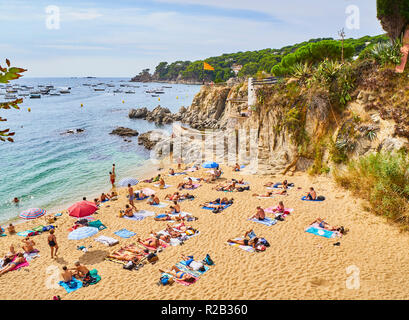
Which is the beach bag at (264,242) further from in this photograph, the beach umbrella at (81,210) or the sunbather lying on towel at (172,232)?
the beach umbrella at (81,210)

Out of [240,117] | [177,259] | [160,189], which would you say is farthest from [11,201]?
[240,117]

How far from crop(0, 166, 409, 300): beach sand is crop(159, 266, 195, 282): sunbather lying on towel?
0.24m

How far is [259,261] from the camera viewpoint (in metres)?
10.6

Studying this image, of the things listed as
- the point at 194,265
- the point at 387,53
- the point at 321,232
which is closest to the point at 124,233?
the point at 194,265

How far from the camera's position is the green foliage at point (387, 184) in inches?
464

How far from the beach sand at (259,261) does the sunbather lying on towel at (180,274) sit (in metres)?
0.24

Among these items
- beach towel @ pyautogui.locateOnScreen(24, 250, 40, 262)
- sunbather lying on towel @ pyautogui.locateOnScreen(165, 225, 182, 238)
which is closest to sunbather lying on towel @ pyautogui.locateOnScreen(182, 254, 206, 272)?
sunbather lying on towel @ pyautogui.locateOnScreen(165, 225, 182, 238)

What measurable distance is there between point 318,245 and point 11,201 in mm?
21178

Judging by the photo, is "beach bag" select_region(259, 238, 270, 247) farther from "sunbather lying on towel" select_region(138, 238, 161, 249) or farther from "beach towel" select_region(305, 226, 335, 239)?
"sunbather lying on towel" select_region(138, 238, 161, 249)

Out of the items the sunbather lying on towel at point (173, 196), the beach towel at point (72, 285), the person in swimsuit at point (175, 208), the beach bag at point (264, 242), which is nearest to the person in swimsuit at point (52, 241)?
the beach towel at point (72, 285)

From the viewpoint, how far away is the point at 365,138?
15781 millimetres

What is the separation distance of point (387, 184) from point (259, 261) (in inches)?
251

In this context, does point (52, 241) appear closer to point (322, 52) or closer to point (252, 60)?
point (322, 52)

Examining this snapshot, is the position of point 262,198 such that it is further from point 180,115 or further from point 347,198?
point 180,115
